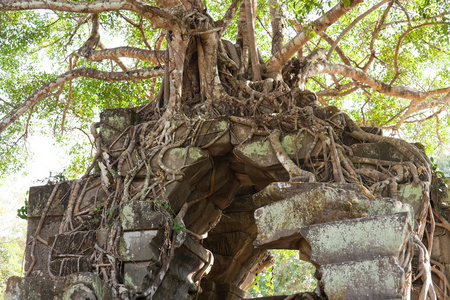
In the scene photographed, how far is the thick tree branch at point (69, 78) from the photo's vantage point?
5.84m

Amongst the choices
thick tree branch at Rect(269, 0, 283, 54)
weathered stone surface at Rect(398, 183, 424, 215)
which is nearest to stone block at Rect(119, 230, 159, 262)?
weathered stone surface at Rect(398, 183, 424, 215)

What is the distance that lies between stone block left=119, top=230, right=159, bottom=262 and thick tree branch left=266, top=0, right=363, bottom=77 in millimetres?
2494

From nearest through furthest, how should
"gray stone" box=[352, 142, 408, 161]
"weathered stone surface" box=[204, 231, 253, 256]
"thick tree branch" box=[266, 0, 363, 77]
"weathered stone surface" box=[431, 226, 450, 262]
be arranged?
1. "weathered stone surface" box=[431, 226, 450, 262]
2. "gray stone" box=[352, 142, 408, 161]
3. "thick tree branch" box=[266, 0, 363, 77]
4. "weathered stone surface" box=[204, 231, 253, 256]

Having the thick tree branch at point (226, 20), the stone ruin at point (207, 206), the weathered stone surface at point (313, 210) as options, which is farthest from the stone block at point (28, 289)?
the thick tree branch at point (226, 20)

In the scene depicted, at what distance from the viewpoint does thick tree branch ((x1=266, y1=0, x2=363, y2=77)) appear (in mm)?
5539

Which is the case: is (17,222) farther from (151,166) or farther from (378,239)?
(378,239)

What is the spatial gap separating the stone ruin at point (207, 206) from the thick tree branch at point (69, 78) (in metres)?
0.88

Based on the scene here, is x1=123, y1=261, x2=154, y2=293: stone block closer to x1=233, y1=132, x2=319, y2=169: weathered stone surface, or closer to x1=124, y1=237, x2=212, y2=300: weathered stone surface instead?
x1=124, y1=237, x2=212, y2=300: weathered stone surface

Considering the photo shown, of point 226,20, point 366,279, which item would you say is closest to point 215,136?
point 226,20

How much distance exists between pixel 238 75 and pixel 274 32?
128 centimetres

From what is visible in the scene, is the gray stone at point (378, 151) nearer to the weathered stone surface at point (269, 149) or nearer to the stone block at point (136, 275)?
the weathered stone surface at point (269, 149)

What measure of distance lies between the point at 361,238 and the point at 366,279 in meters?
0.28

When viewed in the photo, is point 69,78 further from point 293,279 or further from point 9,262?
point 293,279

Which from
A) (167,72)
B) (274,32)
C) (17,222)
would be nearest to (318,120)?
(167,72)
